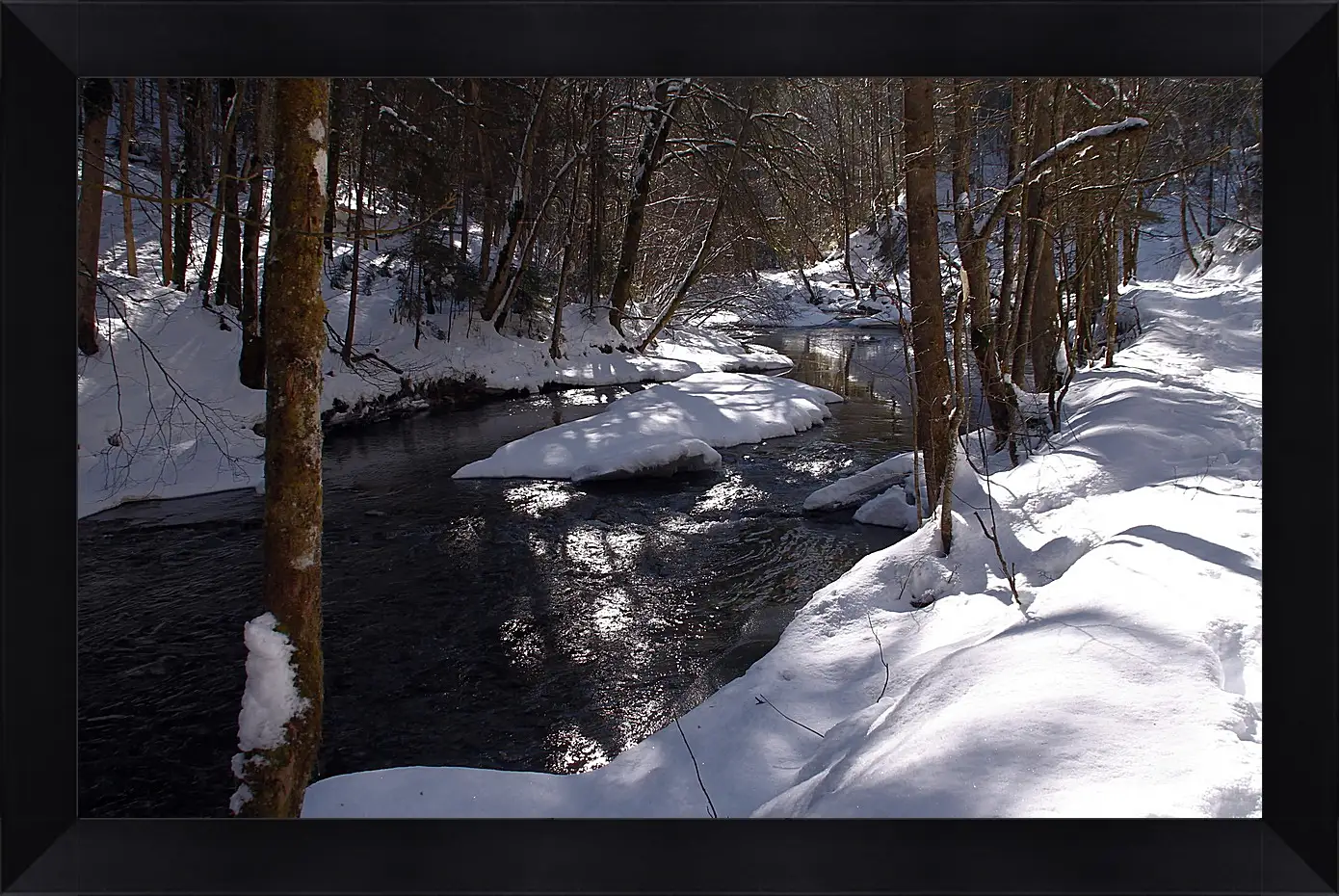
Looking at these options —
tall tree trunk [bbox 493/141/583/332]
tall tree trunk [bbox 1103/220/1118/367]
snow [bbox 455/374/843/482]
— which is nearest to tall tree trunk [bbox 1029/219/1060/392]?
tall tree trunk [bbox 1103/220/1118/367]

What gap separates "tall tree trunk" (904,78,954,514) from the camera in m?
4.88

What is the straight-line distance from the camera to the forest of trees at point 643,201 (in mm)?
2730

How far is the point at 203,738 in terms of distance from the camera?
145 inches

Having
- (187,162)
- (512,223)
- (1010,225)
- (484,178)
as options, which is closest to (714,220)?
(512,223)

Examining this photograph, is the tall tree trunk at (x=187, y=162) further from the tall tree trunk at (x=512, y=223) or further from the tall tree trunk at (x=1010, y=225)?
the tall tree trunk at (x=1010, y=225)

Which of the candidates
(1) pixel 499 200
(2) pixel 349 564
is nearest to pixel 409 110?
(1) pixel 499 200

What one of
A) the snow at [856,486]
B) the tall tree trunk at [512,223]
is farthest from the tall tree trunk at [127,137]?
the snow at [856,486]

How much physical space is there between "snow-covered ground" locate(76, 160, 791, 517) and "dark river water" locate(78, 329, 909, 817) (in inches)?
26.7

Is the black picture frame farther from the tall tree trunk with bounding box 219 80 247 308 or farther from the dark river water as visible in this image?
the tall tree trunk with bounding box 219 80 247 308
